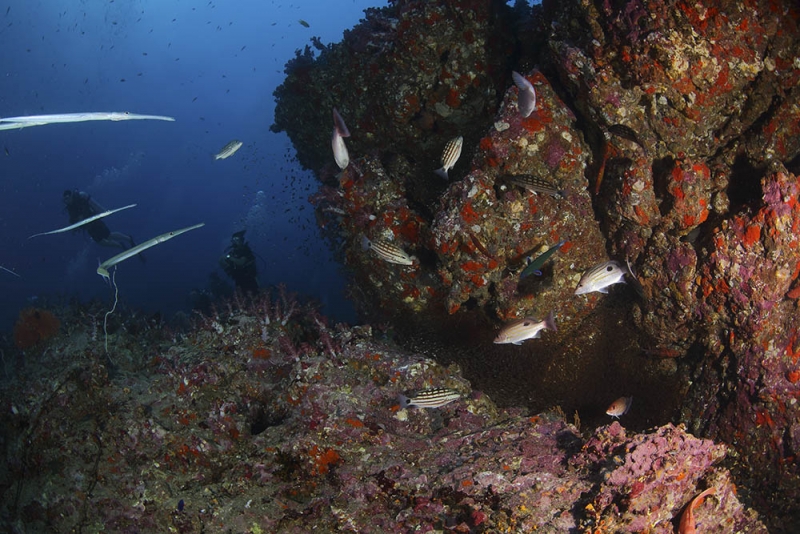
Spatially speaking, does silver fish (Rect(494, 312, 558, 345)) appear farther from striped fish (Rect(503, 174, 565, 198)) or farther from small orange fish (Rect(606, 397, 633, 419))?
small orange fish (Rect(606, 397, 633, 419))

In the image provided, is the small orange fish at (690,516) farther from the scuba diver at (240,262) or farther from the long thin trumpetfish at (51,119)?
the scuba diver at (240,262)

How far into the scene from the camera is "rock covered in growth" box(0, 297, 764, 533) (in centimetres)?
309

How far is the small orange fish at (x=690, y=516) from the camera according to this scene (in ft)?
9.66

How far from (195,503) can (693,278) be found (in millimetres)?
5491

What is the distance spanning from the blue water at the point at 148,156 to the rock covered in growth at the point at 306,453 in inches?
218

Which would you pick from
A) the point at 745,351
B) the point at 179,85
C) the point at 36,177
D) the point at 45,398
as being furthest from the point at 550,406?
the point at 179,85

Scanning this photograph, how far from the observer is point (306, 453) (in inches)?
146

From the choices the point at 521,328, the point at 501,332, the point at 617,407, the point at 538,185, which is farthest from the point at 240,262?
the point at 617,407

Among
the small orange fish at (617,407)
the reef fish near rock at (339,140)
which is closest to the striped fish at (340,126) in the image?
the reef fish near rock at (339,140)

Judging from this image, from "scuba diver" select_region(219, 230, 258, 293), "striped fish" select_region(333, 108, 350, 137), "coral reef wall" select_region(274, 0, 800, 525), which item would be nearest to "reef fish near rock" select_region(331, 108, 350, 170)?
"striped fish" select_region(333, 108, 350, 137)

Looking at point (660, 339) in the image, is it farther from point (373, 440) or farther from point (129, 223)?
point (129, 223)

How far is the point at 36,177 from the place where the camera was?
70.8m

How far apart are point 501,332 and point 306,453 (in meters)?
2.10

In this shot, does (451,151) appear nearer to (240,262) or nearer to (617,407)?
(617,407)
